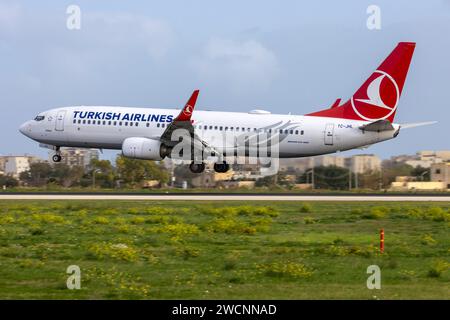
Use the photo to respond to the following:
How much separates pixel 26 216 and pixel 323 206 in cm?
1621

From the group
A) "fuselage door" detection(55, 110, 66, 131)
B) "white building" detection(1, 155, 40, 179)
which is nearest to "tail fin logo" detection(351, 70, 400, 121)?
"fuselage door" detection(55, 110, 66, 131)

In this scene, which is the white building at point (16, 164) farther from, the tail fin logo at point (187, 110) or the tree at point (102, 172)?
the tail fin logo at point (187, 110)

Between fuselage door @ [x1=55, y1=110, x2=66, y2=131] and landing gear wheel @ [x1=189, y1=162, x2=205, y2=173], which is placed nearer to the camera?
landing gear wheel @ [x1=189, y1=162, x2=205, y2=173]

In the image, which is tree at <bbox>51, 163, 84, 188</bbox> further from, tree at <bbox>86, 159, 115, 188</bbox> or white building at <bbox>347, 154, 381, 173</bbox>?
white building at <bbox>347, 154, 381, 173</bbox>

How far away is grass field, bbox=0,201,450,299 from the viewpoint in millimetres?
20562

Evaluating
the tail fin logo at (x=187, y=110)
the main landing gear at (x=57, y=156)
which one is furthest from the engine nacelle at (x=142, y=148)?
the main landing gear at (x=57, y=156)

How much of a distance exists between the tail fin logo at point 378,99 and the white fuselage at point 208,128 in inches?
48.4

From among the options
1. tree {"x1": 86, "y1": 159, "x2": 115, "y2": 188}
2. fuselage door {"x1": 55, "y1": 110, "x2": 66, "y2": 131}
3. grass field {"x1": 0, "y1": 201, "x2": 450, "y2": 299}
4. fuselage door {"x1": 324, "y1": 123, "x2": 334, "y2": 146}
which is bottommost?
grass field {"x1": 0, "y1": 201, "x2": 450, "y2": 299}

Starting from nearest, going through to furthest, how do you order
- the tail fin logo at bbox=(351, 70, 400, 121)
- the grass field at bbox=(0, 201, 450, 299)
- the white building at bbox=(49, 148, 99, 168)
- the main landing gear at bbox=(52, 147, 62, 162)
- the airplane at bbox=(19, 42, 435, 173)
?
the grass field at bbox=(0, 201, 450, 299) → the airplane at bbox=(19, 42, 435, 173) → the tail fin logo at bbox=(351, 70, 400, 121) → the main landing gear at bbox=(52, 147, 62, 162) → the white building at bbox=(49, 148, 99, 168)

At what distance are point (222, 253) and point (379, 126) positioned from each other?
29.5m

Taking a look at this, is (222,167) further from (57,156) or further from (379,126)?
(57,156)

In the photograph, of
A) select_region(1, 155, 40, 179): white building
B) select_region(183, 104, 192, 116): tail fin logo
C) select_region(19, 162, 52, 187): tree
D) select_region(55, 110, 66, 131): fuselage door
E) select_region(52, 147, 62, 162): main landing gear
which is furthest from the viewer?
select_region(1, 155, 40, 179): white building

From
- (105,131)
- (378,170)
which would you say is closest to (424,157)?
(378,170)

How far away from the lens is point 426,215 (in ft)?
129
